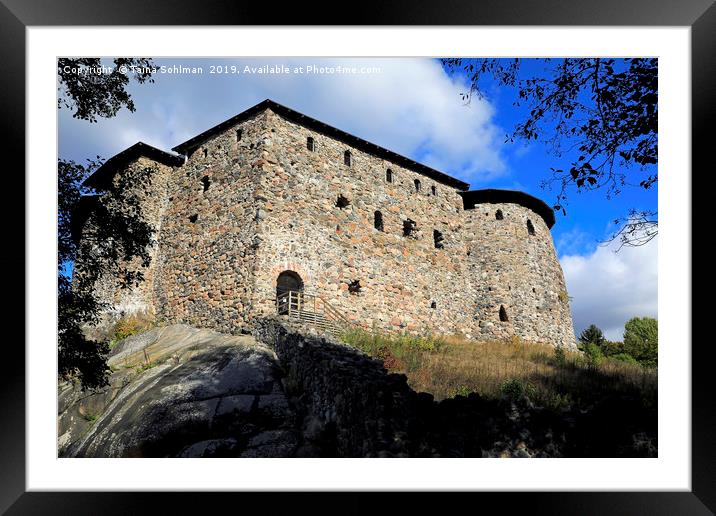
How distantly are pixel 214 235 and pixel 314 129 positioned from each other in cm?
584

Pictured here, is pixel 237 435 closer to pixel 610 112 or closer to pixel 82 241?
pixel 82 241

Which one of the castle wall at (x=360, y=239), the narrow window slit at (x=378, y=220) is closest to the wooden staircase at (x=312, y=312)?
the castle wall at (x=360, y=239)

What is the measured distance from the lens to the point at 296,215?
17016 mm

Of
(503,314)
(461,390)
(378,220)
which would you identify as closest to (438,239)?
(378,220)

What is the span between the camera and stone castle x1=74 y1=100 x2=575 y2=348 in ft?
53.5

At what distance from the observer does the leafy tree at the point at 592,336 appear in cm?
2743

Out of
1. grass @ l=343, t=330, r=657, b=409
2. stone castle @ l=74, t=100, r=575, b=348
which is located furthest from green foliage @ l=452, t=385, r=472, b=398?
stone castle @ l=74, t=100, r=575, b=348

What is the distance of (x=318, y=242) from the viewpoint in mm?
17391

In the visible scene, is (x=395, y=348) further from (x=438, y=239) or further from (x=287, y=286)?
(x=438, y=239)

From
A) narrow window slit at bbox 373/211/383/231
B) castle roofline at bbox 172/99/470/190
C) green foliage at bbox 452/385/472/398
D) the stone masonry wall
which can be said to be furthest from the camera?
narrow window slit at bbox 373/211/383/231

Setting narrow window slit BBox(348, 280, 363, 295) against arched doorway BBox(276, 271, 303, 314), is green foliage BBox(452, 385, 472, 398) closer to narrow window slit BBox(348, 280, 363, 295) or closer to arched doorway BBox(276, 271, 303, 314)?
arched doorway BBox(276, 271, 303, 314)

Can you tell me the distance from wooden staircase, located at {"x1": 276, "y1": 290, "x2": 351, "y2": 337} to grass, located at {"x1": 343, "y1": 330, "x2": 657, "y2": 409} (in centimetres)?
64

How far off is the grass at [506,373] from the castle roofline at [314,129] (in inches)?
326
